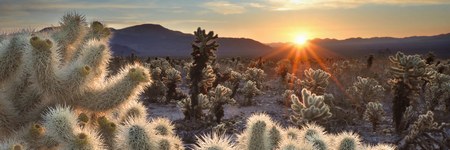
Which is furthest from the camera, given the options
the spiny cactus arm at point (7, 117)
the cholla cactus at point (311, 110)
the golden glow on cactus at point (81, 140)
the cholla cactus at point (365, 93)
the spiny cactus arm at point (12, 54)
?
the cholla cactus at point (365, 93)

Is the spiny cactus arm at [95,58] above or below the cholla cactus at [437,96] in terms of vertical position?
above

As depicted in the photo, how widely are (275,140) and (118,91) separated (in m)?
1.33

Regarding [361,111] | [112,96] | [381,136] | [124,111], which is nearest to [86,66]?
[112,96]

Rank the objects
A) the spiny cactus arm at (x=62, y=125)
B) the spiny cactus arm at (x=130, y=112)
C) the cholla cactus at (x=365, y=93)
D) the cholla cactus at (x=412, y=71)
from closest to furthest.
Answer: the spiny cactus arm at (x=62, y=125)
the spiny cactus arm at (x=130, y=112)
the cholla cactus at (x=412, y=71)
the cholla cactus at (x=365, y=93)

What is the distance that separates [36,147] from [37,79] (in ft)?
1.62

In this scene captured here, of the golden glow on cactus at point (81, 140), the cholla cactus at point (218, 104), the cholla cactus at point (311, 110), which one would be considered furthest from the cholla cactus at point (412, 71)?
the golden glow on cactus at point (81, 140)

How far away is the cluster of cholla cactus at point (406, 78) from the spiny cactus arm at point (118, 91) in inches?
263

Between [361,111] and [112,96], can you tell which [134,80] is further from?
[361,111]

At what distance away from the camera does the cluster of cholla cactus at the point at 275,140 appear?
2.92 meters

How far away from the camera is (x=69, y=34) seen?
4.73 metres

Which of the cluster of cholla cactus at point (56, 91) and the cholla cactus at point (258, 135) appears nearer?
the cholla cactus at point (258, 135)

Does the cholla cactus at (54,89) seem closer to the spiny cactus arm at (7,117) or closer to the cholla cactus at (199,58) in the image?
the spiny cactus arm at (7,117)

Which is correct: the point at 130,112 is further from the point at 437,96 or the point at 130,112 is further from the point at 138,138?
the point at 437,96

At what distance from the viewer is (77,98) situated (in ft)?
13.6
